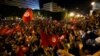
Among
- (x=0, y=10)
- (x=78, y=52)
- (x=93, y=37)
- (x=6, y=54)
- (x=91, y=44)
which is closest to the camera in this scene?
(x=91, y=44)

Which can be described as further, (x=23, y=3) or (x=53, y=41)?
(x=23, y=3)

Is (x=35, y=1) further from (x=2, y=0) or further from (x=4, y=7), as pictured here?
(x=4, y=7)

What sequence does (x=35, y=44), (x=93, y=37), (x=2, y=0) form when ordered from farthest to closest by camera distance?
(x=2, y=0) < (x=35, y=44) < (x=93, y=37)

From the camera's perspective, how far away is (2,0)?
4662 centimetres

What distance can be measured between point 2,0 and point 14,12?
30.5 feet

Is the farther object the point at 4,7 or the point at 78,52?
the point at 4,7

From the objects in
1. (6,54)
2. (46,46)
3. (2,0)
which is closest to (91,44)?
(46,46)

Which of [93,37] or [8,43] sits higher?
[93,37]

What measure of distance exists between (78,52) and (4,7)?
33181 millimetres

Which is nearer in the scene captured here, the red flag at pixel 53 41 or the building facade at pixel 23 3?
the red flag at pixel 53 41

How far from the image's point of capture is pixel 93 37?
5.43 m

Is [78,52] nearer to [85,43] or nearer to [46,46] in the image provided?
[85,43]

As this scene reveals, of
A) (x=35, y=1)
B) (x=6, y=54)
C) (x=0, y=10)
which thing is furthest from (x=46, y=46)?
(x=35, y=1)

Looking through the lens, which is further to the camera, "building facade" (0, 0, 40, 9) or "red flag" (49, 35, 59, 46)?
"building facade" (0, 0, 40, 9)
